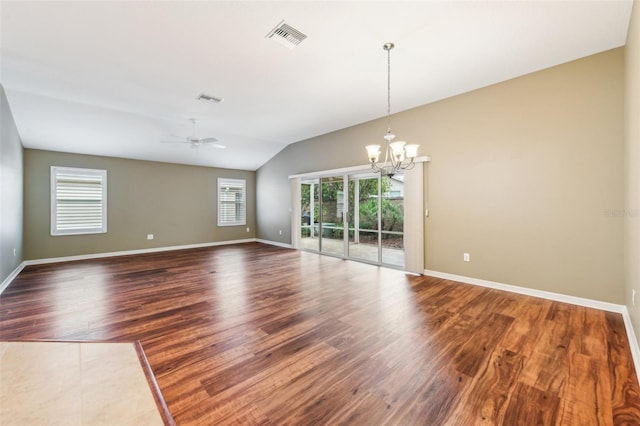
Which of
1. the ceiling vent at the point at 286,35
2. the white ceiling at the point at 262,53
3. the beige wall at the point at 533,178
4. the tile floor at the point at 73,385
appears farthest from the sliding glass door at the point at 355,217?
the tile floor at the point at 73,385

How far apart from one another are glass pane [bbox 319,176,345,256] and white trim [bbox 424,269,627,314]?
2499 millimetres

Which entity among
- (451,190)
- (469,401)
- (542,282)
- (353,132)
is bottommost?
(469,401)

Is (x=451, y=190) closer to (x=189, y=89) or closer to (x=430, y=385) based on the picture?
(x=430, y=385)

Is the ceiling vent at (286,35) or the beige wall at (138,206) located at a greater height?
the ceiling vent at (286,35)

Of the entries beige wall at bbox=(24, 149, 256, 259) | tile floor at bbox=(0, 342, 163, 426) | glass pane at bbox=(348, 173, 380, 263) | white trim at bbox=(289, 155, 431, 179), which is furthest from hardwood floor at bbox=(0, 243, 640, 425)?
white trim at bbox=(289, 155, 431, 179)

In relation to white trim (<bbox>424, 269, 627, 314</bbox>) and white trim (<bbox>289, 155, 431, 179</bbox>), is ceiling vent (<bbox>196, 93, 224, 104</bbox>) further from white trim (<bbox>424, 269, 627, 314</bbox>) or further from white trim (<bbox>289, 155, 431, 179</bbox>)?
white trim (<bbox>424, 269, 627, 314</bbox>)

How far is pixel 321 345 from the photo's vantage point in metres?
2.45

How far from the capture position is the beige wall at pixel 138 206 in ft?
19.1

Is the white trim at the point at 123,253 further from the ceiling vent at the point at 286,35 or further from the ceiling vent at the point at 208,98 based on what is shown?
the ceiling vent at the point at 286,35

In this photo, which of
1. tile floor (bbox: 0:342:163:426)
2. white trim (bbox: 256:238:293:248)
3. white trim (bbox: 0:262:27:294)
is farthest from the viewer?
white trim (bbox: 256:238:293:248)

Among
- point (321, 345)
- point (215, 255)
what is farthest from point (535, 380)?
point (215, 255)

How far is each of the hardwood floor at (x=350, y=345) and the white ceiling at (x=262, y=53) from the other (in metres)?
2.97

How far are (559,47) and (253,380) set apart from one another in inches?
185

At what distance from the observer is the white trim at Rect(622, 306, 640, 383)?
6.94 feet
